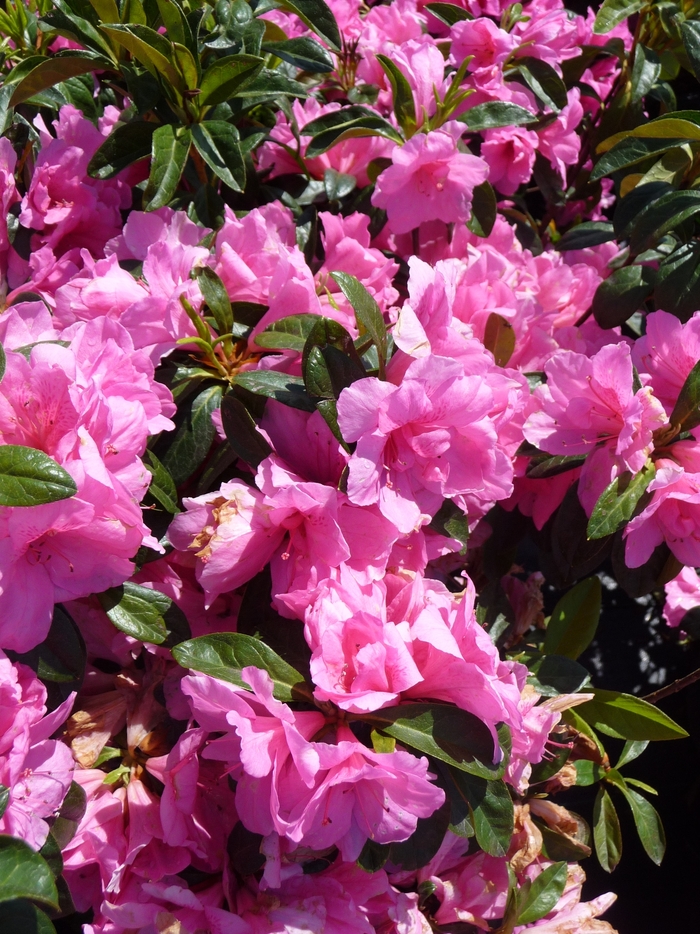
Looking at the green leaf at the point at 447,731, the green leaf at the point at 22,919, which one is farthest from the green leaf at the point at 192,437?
the green leaf at the point at 22,919

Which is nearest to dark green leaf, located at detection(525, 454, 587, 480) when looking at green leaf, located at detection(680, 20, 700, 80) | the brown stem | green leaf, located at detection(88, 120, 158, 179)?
the brown stem

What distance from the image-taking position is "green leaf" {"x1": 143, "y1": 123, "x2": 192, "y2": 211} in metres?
1.07

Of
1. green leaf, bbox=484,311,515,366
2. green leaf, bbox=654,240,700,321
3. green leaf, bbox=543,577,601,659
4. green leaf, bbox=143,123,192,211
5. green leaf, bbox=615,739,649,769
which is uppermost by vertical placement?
green leaf, bbox=143,123,192,211

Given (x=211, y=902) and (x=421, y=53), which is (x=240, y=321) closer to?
(x=421, y=53)

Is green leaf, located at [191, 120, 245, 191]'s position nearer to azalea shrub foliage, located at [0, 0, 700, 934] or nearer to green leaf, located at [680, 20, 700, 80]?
azalea shrub foliage, located at [0, 0, 700, 934]

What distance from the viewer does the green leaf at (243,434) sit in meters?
0.89

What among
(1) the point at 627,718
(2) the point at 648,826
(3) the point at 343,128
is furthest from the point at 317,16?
(2) the point at 648,826

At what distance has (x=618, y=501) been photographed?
96cm

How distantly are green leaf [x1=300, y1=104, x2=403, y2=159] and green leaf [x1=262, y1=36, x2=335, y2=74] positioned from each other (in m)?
0.07

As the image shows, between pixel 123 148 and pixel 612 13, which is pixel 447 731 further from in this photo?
pixel 612 13

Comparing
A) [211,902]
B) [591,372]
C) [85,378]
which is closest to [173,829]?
[211,902]

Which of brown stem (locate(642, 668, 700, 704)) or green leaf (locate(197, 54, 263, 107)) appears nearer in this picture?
green leaf (locate(197, 54, 263, 107))

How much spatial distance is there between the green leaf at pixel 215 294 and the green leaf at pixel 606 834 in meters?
1.04

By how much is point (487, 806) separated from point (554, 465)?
1.49 feet
